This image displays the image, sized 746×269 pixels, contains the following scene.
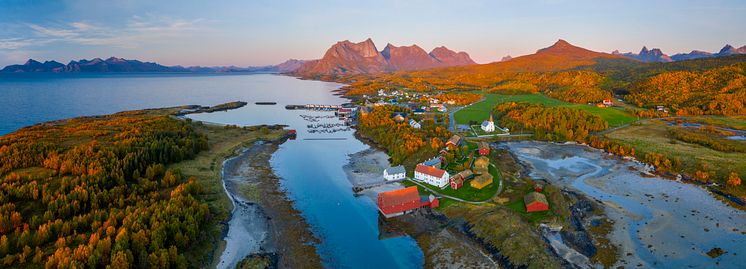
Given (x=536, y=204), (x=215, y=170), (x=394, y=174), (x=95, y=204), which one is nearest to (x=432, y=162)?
(x=394, y=174)

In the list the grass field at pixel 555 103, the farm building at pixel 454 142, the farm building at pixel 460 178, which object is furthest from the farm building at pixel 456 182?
the grass field at pixel 555 103

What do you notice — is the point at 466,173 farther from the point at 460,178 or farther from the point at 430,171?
the point at 430,171

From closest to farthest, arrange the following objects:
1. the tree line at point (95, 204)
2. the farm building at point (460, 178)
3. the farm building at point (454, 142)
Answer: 1. the tree line at point (95, 204)
2. the farm building at point (460, 178)
3. the farm building at point (454, 142)

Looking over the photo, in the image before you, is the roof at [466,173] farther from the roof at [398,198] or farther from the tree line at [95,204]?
the tree line at [95,204]

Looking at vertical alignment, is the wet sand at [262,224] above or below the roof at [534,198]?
below

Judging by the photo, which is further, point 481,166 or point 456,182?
point 481,166

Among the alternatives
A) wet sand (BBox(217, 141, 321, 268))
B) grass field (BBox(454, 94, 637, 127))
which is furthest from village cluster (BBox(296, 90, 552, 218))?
grass field (BBox(454, 94, 637, 127))

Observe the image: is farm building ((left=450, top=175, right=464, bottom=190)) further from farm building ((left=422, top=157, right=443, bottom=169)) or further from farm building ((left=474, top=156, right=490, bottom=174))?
farm building ((left=474, top=156, right=490, bottom=174))

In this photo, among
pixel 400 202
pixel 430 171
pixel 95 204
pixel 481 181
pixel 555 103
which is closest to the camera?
pixel 95 204
